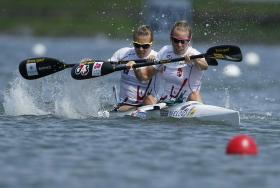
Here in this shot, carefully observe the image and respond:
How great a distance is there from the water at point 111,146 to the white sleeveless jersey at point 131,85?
2.28 feet

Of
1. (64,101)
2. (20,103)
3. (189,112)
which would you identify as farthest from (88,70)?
(189,112)

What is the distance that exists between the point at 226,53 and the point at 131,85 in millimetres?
1787

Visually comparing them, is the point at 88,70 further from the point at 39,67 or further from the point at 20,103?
the point at 20,103

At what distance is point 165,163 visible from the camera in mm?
11148

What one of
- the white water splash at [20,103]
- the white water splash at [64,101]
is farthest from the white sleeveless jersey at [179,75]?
the white water splash at [20,103]

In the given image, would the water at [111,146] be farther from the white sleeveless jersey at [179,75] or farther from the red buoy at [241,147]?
the white sleeveless jersey at [179,75]

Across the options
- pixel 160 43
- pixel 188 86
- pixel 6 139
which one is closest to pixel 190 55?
pixel 188 86

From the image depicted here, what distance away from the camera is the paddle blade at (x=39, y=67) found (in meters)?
17.0

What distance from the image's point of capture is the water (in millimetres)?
10241

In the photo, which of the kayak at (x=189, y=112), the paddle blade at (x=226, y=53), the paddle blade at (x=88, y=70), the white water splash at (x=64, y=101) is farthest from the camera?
the white water splash at (x=64, y=101)

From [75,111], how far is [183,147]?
4409mm

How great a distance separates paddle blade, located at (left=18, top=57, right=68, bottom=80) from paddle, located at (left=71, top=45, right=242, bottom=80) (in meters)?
0.95

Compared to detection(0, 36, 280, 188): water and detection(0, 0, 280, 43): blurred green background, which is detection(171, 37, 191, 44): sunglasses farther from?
detection(0, 0, 280, 43): blurred green background

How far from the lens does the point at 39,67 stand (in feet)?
56.2
